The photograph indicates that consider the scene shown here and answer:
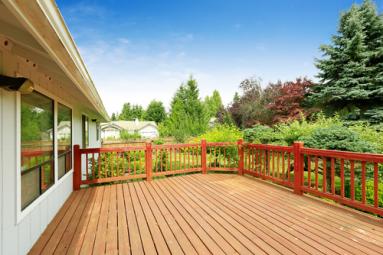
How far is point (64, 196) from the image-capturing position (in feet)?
11.6

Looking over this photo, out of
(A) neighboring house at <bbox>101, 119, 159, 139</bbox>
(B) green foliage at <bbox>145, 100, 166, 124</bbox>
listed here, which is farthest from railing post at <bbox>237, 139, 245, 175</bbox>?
(B) green foliage at <bbox>145, 100, 166, 124</bbox>

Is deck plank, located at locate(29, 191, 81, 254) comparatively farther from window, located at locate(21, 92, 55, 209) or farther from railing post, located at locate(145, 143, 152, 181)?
railing post, located at locate(145, 143, 152, 181)

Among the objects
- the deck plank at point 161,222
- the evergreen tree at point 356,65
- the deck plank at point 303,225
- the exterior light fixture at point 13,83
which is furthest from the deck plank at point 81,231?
the evergreen tree at point 356,65

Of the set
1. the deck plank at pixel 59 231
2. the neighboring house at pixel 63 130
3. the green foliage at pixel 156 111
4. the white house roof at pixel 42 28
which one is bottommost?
the deck plank at pixel 59 231

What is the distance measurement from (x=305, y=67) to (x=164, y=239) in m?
12.5

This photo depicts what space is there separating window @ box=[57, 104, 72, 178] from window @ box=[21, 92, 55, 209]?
0.43 meters

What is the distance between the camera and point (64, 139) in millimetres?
3781

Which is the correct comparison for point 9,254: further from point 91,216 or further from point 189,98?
point 189,98

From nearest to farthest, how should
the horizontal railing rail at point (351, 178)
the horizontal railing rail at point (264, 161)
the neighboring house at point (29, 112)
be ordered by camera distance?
1. the neighboring house at point (29, 112)
2. the horizontal railing rail at point (351, 178)
3. the horizontal railing rail at point (264, 161)

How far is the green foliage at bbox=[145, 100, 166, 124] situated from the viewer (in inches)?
1799

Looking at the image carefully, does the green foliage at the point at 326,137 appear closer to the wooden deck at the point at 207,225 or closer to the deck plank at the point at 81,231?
A: the wooden deck at the point at 207,225

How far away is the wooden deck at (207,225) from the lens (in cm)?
210

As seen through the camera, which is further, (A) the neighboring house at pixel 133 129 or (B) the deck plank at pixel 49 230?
(A) the neighboring house at pixel 133 129

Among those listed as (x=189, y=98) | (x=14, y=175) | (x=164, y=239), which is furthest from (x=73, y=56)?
(x=189, y=98)
